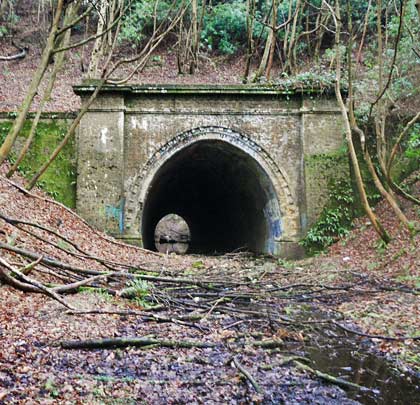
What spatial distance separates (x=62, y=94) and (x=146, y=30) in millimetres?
7138

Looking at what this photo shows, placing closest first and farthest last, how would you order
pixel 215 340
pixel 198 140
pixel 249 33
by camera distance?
pixel 215 340
pixel 198 140
pixel 249 33

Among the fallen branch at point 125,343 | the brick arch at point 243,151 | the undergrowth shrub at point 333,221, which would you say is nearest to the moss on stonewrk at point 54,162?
the brick arch at point 243,151

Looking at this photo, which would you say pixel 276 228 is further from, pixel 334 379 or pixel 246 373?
pixel 246 373

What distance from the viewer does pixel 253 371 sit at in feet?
12.3

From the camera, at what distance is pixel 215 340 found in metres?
4.53

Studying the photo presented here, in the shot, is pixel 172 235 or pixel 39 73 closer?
pixel 39 73

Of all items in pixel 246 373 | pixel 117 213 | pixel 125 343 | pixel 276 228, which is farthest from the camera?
pixel 276 228

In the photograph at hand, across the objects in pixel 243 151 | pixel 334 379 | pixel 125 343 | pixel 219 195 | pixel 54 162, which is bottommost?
pixel 334 379

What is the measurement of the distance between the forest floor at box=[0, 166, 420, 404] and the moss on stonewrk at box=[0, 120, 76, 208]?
3.82 m

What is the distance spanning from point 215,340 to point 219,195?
1364 centimetres

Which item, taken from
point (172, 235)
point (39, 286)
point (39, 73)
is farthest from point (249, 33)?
point (172, 235)

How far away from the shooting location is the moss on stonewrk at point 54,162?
1203cm

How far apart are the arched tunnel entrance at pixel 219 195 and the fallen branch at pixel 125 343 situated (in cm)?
849

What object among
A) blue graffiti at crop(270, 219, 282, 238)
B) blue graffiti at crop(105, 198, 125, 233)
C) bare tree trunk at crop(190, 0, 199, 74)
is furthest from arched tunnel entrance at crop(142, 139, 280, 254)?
bare tree trunk at crop(190, 0, 199, 74)
